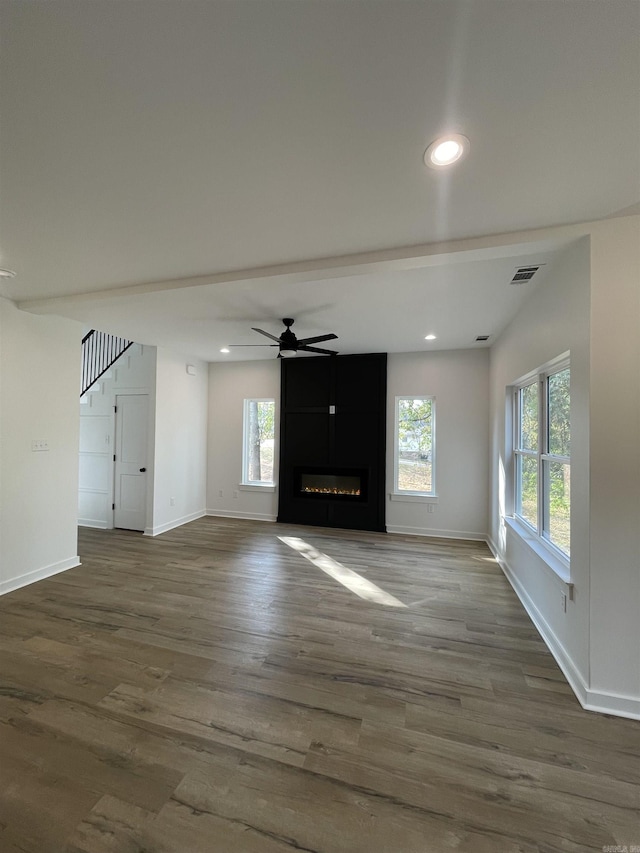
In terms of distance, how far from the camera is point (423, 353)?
518 centimetres

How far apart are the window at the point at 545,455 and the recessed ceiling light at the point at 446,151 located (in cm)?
164

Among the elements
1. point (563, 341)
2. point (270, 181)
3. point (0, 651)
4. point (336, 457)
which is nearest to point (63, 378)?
point (0, 651)

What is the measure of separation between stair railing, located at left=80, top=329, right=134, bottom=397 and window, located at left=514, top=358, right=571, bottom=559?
5.77 m

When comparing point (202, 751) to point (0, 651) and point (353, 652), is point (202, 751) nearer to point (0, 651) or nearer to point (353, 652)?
point (353, 652)

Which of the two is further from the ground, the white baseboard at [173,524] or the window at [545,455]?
the window at [545,455]

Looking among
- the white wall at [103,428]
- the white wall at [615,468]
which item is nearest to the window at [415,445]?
Answer: the white wall at [615,468]

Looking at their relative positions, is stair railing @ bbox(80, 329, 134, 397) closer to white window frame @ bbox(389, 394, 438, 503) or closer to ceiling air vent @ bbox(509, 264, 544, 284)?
white window frame @ bbox(389, 394, 438, 503)

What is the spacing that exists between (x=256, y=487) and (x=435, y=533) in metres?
3.08

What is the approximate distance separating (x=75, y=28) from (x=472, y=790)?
310 centimetres

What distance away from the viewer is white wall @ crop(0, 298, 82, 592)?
317 centimetres

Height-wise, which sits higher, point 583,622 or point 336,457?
point 336,457

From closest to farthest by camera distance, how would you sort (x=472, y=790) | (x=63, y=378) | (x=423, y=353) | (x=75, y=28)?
(x=75, y=28)
(x=472, y=790)
(x=63, y=378)
(x=423, y=353)

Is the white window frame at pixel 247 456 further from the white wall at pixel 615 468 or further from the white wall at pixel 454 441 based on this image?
the white wall at pixel 615 468

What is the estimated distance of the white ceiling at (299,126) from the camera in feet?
3.17
